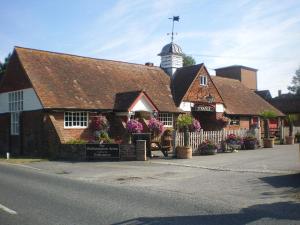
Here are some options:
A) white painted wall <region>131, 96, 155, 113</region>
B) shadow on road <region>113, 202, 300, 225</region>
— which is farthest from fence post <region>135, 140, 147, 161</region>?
shadow on road <region>113, 202, 300, 225</region>

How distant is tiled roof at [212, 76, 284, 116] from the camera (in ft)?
130

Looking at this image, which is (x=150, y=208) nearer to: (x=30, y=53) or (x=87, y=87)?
(x=87, y=87)

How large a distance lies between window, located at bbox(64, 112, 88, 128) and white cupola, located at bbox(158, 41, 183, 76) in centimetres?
1405

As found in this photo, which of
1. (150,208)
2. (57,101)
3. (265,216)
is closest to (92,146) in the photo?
(57,101)

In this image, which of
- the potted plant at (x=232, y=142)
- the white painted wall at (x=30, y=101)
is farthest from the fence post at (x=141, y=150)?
the white painted wall at (x=30, y=101)

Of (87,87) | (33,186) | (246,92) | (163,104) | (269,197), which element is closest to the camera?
(269,197)

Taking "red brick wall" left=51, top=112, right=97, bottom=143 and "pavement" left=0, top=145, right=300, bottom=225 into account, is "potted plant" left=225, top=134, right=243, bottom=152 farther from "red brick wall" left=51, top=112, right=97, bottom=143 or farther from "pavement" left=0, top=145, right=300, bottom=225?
"red brick wall" left=51, top=112, right=97, bottom=143

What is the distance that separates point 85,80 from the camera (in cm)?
3072

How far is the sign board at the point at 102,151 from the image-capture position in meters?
22.1

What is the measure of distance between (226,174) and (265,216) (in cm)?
695

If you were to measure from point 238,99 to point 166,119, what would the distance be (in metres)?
12.4

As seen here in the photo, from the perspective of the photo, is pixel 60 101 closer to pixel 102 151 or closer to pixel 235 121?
pixel 102 151

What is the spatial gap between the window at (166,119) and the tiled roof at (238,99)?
710 cm

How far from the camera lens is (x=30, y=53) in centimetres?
3016
